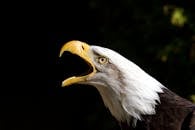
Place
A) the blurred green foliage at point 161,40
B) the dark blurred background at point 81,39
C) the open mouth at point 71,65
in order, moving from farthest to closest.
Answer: the open mouth at point 71,65 < the dark blurred background at point 81,39 < the blurred green foliage at point 161,40

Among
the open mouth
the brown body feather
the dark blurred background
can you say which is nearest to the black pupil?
the open mouth

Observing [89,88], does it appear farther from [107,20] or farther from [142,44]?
[142,44]

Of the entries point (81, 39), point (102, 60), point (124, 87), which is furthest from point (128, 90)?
point (81, 39)

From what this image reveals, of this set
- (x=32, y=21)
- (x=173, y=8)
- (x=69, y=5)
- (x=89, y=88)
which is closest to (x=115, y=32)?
(x=173, y=8)

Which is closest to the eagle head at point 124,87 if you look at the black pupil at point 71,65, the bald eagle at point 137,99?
the bald eagle at point 137,99

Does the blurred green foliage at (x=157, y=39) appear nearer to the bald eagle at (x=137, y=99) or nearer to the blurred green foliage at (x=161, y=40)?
the blurred green foliage at (x=161, y=40)

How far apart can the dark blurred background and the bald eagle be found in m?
1.98

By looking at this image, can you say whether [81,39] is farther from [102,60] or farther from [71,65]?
[102,60]

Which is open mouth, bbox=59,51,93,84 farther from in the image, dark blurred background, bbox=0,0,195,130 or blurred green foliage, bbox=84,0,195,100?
blurred green foliage, bbox=84,0,195,100

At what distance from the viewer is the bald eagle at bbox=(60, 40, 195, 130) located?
4973mm

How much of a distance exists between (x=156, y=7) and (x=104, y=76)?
2577mm

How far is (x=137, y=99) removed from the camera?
4.99 metres

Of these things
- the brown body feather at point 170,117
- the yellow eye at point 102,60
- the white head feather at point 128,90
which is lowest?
the brown body feather at point 170,117

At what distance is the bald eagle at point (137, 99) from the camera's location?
16.3 feet
